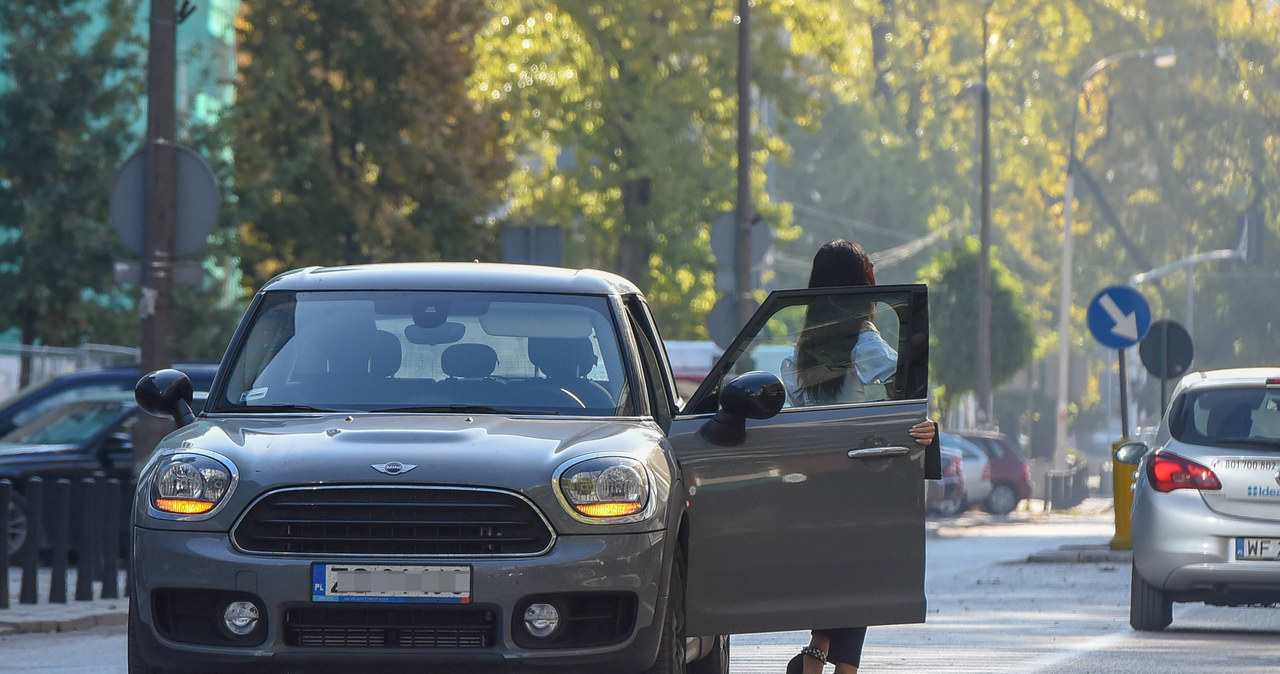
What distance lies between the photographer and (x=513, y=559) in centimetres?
702

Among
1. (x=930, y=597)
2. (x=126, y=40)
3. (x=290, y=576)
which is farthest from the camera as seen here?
(x=126, y=40)

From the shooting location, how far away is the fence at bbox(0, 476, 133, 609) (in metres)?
14.6

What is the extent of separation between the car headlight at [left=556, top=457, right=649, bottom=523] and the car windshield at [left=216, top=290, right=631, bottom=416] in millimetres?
727

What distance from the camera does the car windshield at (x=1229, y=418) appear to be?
12914 millimetres

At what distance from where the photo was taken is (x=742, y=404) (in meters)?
7.80

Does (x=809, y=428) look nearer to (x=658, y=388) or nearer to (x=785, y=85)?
(x=658, y=388)

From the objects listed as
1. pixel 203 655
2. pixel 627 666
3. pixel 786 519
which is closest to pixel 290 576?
pixel 203 655

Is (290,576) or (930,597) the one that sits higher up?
(290,576)

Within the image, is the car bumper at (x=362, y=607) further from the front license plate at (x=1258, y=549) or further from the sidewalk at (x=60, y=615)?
the front license plate at (x=1258, y=549)

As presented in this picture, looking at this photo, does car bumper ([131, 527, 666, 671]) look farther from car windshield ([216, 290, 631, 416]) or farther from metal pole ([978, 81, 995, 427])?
metal pole ([978, 81, 995, 427])

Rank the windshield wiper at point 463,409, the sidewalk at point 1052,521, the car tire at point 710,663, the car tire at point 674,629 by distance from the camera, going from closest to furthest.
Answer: the car tire at point 674,629
the windshield wiper at point 463,409
the car tire at point 710,663
the sidewalk at point 1052,521

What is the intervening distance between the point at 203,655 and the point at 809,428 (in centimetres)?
231

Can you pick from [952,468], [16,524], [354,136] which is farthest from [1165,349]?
[952,468]

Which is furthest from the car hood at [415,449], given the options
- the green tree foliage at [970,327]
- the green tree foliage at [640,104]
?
the green tree foliage at [970,327]
